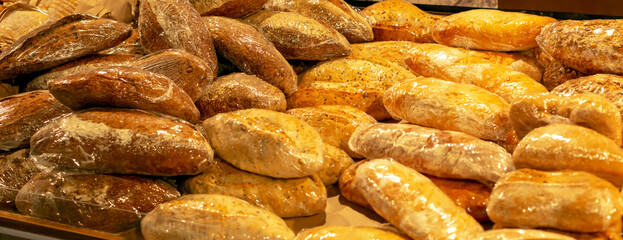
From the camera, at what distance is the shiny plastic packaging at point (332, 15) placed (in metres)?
2.22

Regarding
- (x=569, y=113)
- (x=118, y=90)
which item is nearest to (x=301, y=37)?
(x=118, y=90)

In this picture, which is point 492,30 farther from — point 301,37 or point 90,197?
point 90,197

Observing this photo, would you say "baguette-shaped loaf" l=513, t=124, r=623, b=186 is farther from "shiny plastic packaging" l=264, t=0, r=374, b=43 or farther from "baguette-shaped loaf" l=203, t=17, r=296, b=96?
"shiny plastic packaging" l=264, t=0, r=374, b=43

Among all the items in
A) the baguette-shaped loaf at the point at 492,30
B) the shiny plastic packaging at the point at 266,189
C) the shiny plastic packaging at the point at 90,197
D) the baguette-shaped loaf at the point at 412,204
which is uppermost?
the baguette-shaped loaf at the point at 492,30

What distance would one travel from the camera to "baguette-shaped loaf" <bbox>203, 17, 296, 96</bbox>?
1.84 m

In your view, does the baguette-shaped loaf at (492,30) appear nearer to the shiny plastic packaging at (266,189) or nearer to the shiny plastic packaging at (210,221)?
the shiny plastic packaging at (266,189)

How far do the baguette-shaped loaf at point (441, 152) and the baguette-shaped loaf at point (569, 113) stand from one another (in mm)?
93

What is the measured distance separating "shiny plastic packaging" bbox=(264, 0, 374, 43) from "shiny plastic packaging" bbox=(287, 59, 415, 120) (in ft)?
0.70

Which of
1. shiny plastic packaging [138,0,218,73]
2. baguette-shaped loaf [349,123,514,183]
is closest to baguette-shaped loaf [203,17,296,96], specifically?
shiny plastic packaging [138,0,218,73]

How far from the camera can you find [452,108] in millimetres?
1487

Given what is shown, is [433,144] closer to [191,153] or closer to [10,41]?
[191,153]

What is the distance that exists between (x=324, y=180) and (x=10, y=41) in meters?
1.21

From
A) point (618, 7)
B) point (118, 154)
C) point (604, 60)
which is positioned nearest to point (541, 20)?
point (604, 60)

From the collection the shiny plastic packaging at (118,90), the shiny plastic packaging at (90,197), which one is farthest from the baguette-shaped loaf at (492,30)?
the shiny plastic packaging at (90,197)
